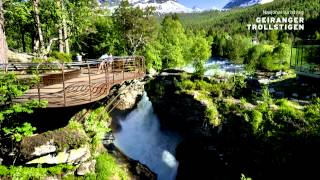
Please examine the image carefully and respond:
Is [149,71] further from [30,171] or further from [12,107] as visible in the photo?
[12,107]

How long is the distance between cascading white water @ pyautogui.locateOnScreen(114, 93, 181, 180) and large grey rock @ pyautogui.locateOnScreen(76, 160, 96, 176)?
43.4 ft

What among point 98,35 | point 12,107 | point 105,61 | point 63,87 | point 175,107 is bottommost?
point 175,107

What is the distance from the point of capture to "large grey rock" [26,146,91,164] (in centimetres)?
1332

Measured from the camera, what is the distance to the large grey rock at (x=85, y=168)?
592 inches

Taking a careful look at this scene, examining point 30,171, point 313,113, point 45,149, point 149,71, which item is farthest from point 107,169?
point 149,71

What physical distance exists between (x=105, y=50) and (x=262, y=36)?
105 m

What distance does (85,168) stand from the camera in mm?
15367

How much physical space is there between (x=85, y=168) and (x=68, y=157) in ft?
4.83

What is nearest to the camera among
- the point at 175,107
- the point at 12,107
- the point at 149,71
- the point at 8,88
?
the point at 8,88

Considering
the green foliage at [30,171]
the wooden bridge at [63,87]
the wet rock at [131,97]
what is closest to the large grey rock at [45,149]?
the green foliage at [30,171]

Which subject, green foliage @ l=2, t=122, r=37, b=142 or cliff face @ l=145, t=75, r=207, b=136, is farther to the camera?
cliff face @ l=145, t=75, r=207, b=136

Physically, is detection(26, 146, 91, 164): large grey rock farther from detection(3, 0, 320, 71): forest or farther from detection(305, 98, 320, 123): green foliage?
detection(305, 98, 320, 123): green foliage

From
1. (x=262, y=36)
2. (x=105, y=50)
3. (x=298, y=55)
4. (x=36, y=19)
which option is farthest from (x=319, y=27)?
(x=36, y=19)

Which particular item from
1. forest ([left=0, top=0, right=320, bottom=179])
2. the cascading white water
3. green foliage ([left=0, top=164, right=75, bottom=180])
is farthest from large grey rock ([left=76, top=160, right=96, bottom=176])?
the cascading white water
